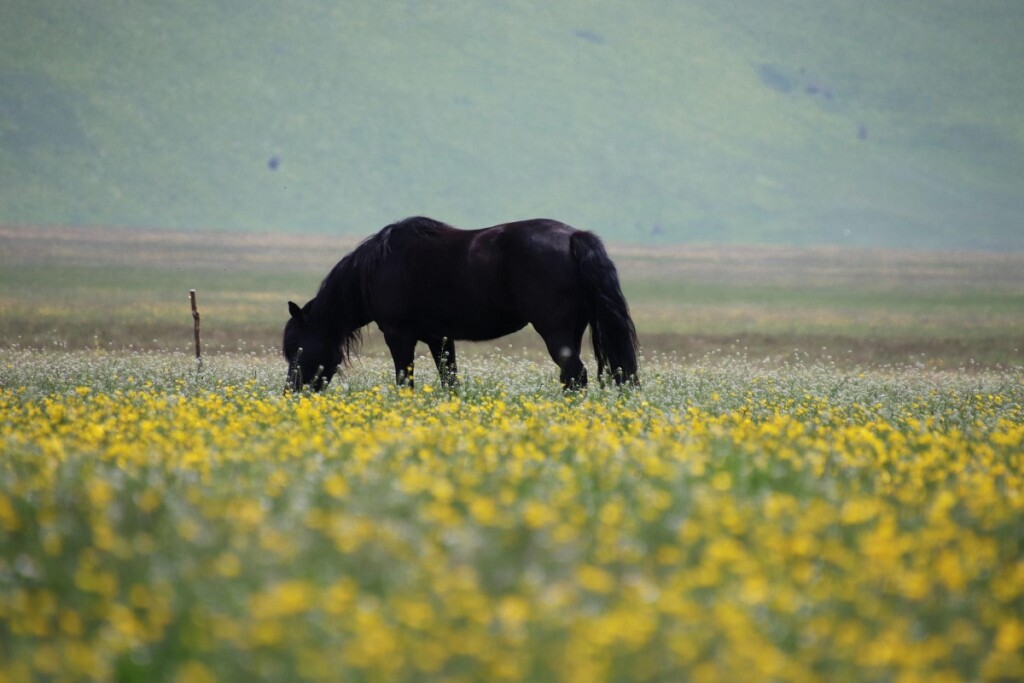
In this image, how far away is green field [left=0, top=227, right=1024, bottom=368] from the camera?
30094 millimetres

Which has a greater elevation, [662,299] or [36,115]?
[36,115]

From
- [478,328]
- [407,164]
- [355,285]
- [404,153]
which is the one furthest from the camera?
[404,153]

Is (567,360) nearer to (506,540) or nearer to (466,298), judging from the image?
(466,298)

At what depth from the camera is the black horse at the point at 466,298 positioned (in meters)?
12.3

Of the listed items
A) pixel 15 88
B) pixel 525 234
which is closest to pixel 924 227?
pixel 15 88

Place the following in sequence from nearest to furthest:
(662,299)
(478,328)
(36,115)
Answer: (478,328), (662,299), (36,115)

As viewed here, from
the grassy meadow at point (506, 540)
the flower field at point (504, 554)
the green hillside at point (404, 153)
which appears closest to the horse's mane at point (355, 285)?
the grassy meadow at point (506, 540)

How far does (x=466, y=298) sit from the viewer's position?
43.3ft

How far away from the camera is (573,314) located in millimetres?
12484

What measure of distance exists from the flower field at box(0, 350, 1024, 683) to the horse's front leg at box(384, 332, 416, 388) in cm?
453

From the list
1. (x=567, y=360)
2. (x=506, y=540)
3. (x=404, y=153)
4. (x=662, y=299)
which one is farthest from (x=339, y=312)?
(x=404, y=153)

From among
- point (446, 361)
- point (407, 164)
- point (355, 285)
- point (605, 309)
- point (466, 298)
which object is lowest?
→ point (446, 361)

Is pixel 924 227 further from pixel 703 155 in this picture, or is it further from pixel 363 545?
pixel 363 545

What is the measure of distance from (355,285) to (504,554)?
8879 millimetres
